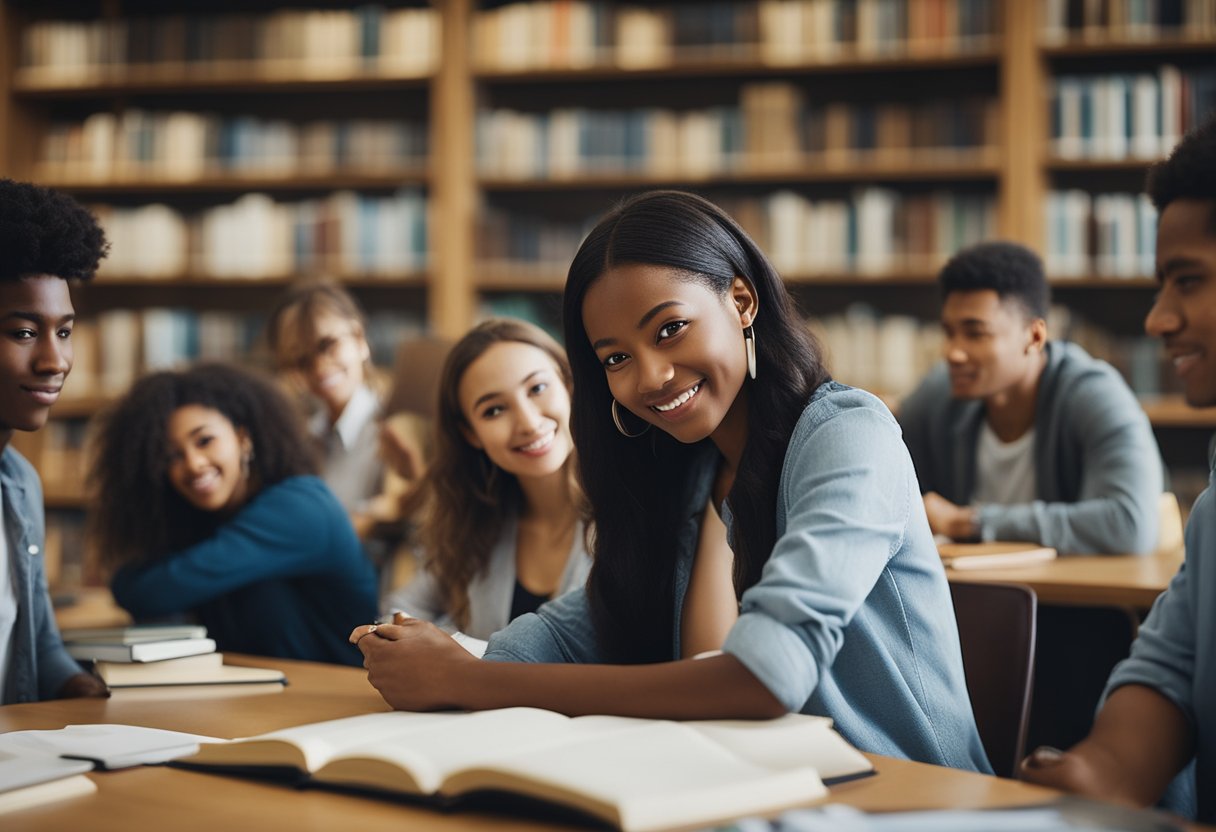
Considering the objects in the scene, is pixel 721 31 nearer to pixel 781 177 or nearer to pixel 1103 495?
pixel 781 177

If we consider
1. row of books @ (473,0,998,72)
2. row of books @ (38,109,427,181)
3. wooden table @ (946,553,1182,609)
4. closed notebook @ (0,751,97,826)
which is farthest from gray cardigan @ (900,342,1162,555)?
row of books @ (38,109,427,181)

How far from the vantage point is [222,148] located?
196 inches

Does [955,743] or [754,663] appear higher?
[754,663]

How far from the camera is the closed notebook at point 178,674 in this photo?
1663 millimetres

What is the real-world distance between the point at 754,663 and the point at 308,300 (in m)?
2.70

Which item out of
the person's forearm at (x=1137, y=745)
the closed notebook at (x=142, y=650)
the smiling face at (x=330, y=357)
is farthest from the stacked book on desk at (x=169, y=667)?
the smiling face at (x=330, y=357)

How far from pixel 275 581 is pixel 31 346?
87cm

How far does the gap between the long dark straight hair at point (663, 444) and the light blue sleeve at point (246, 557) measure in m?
0.96

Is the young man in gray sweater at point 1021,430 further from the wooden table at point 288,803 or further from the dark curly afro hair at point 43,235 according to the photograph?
the dark curly afro hair at point 43,235

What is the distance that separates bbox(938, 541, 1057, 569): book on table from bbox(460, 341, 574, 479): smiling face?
2.54 feet

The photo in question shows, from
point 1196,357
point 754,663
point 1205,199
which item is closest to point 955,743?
point 754,663

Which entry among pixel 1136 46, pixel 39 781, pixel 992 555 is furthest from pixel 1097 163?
pixel 39 781

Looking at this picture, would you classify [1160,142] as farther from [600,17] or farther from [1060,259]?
[600,17]

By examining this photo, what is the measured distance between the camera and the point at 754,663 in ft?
3.54
